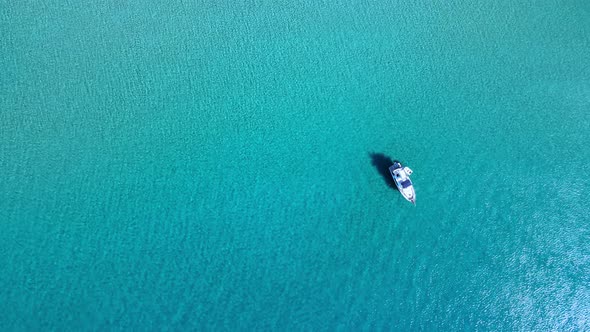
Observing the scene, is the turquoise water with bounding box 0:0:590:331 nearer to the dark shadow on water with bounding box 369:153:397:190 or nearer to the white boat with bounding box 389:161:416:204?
the dark shadow on water with bounding box 369:153:397:190

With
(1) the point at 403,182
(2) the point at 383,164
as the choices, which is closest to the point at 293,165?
(2) the point at 383,164

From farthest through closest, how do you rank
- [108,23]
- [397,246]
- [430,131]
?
[108,23]
[430,131]
[397,246]


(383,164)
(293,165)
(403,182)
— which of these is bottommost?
(403,182)

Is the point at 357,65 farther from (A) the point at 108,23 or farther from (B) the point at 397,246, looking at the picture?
(A) the point at 108,23

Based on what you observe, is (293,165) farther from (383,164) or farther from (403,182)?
(403,182)

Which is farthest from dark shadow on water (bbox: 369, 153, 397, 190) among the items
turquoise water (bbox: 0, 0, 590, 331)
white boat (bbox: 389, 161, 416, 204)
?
white boat (bbox: 389, 161, 416, 204)

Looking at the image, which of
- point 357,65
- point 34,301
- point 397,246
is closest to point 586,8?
point 357,65
